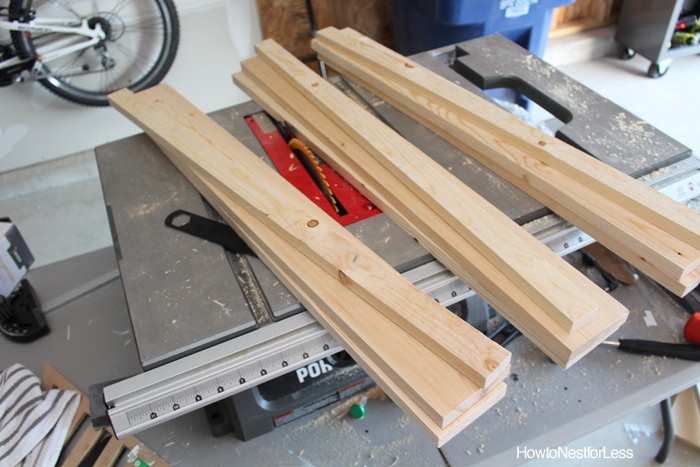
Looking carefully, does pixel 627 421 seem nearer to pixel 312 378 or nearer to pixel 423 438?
pixel 423 438

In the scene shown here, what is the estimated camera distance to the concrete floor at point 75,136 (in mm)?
2447

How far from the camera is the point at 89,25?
7.84ft

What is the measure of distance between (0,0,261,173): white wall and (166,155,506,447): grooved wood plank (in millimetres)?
1648

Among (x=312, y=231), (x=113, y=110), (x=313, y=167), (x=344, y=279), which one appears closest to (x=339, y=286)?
(x=344, y=279)

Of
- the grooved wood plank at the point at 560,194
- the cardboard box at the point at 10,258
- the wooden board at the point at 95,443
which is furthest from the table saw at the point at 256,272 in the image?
the cardboard box at the point at 10,258

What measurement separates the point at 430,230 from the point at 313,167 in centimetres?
35

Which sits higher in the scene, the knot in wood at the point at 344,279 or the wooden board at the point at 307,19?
the knot in wood at the point at 344,279

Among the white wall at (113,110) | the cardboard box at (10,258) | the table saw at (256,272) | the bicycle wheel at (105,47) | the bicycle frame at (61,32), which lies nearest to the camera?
the table saw at (256,272)

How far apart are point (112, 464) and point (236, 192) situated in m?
0.64

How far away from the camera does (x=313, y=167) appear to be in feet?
4.20

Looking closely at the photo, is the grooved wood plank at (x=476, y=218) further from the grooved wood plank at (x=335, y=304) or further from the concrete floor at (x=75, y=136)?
the concrete floor at (x=75, y=136)

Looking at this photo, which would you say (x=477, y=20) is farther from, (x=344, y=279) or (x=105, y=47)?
(x=105, y=47)

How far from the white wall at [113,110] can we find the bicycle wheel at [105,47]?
10 cm

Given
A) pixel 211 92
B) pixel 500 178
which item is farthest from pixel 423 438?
pixel 211 92
